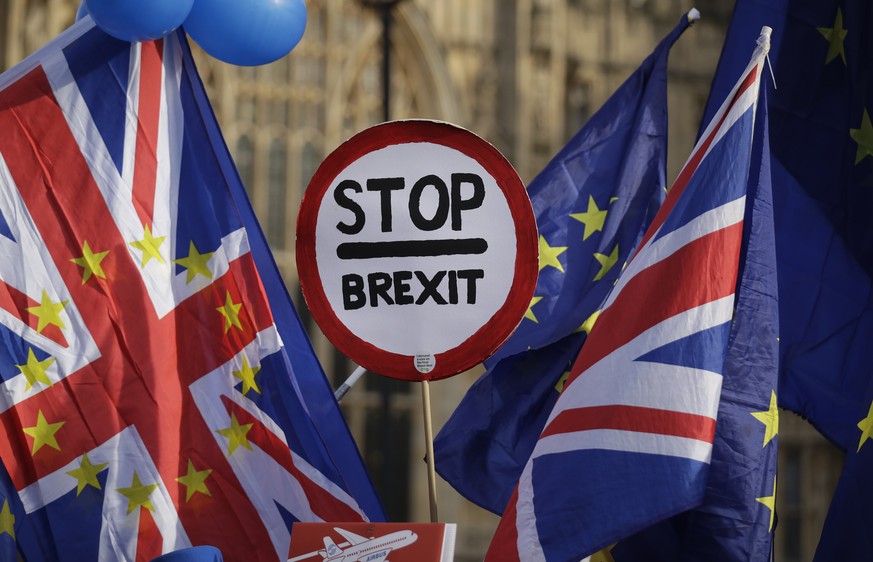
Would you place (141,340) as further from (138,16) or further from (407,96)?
(407,96)

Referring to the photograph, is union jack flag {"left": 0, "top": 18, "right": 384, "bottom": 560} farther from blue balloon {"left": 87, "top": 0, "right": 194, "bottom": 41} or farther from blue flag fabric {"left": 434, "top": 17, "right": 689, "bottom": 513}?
blue flag fabric {"left": 434, "top": 17, "right": 689, "bottom": 513}

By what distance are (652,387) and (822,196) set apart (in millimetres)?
1265

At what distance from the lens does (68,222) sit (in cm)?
445

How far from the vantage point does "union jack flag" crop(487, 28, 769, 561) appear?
11.7 feet

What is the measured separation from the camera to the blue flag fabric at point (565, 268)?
475 cm

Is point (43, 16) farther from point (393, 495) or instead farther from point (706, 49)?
point (706, 49)

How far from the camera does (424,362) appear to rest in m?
3.66

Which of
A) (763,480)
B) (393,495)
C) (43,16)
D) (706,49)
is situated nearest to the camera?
(763,480)

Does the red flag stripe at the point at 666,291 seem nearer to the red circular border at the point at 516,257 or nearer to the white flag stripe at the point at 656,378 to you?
the white flag stripe at the point at 656,378

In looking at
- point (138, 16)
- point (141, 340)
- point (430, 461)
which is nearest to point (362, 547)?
point (430, 461)

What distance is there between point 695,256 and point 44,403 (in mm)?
1781

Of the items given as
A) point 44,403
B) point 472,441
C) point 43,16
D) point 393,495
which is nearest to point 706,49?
point 393,495

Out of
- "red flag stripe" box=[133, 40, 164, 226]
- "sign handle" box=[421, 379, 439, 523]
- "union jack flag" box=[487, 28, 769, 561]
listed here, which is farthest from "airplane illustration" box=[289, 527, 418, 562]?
"red flag stripe" box=[133, 40, 164, 226]

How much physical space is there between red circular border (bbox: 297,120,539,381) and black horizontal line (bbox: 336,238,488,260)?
95 mm
